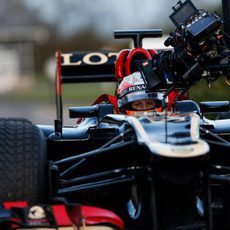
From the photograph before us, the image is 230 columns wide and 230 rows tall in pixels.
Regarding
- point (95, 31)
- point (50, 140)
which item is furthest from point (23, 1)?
point (50, 140)

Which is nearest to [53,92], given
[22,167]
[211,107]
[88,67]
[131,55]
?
[88,67]

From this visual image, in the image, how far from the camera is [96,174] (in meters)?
5.34

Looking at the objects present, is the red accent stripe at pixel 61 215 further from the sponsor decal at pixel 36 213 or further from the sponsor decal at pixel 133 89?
the sponsor decal at pixel 133 89

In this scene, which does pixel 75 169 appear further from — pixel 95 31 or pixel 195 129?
pixel 95 31

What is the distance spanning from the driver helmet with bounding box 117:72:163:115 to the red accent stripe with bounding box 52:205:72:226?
179cm

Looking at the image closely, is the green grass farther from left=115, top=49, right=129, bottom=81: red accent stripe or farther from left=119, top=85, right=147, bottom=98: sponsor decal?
left=119, top=85, right=147, bottom=98: sponsor decal

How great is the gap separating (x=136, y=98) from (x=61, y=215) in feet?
6.46

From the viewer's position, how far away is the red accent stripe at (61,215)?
479cm

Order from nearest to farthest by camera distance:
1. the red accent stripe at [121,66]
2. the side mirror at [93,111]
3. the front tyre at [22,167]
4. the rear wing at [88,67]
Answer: the front tyre at [22,167]
the side mirror at [93,111]
the red accent stripe at [121,66]
the rear wing at [88,67]

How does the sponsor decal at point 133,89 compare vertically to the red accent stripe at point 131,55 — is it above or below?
below

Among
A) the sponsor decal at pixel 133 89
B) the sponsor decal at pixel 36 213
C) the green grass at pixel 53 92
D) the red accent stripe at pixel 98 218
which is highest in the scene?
the sponsor decal at pixel 133 89

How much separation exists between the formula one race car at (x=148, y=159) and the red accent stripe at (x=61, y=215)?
12 millimetres

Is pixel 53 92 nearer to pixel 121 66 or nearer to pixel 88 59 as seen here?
pixel 88 59

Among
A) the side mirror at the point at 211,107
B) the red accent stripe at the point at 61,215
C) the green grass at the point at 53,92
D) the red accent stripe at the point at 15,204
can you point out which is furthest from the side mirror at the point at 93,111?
the green grass at the point at 53,92
